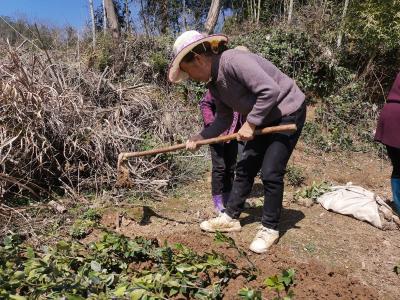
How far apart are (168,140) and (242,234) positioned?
2307mm

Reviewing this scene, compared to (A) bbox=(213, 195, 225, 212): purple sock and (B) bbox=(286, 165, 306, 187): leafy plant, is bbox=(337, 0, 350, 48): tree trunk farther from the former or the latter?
(A) bbox=(213, 195, 225, 212): purple sock

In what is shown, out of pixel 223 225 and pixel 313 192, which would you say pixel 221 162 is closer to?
pixel 223 225

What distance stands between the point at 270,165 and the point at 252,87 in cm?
57

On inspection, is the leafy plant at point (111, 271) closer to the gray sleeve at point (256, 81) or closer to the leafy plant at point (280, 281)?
the leafy plant at point (280, 281)

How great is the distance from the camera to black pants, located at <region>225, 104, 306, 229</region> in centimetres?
274

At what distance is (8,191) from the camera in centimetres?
361

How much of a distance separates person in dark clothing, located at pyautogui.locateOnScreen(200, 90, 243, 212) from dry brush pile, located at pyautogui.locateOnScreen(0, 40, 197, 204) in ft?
2.56

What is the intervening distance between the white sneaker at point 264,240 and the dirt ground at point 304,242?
4 centimetres

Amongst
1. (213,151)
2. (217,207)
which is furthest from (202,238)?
(213,151)

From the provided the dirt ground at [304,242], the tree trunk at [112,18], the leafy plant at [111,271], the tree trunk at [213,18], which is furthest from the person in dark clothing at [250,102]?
the tree trunk at [213,18]

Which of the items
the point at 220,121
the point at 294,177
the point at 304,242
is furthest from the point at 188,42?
the point at 294,177

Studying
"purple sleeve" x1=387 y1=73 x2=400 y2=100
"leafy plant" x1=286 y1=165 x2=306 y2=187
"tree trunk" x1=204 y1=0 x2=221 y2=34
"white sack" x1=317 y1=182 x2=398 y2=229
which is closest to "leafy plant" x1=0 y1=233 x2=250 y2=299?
"white sack" x1=317 y1=182 x2=398 y2=229

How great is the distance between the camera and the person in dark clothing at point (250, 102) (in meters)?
2.48

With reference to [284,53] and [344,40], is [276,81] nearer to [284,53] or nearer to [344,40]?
[284,53]
